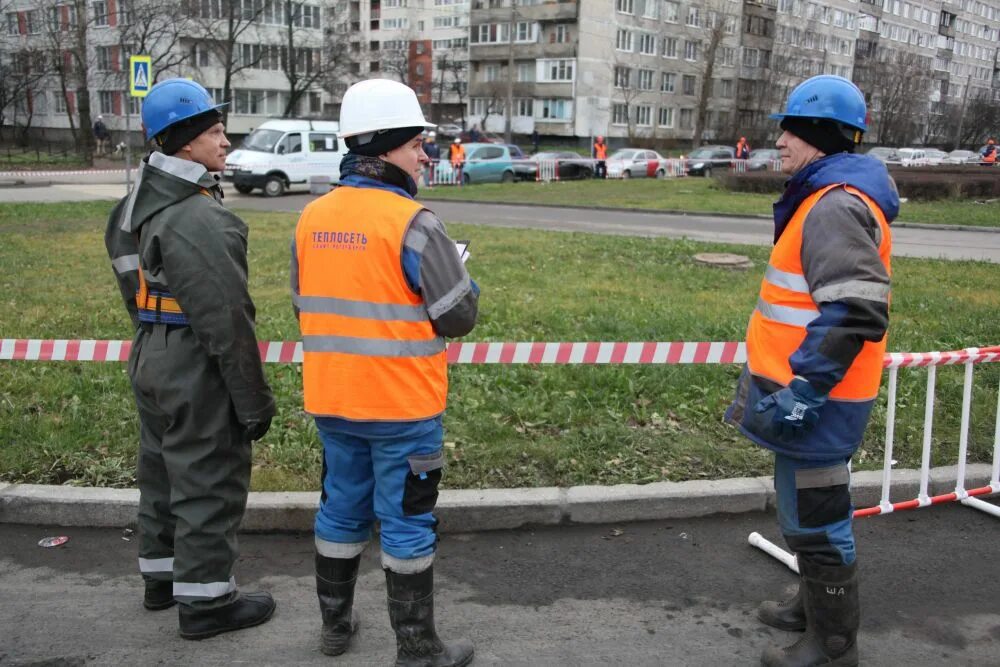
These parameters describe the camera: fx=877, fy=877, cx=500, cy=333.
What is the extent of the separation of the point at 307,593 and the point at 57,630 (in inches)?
39.0

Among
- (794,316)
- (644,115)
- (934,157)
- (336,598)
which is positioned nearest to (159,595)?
(336,598)

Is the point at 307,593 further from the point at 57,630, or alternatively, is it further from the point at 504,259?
the point at 504,259

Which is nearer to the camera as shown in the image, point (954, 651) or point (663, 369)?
point (954, 651)

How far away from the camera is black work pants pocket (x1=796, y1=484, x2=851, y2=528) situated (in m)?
3.16

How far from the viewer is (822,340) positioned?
2.85m

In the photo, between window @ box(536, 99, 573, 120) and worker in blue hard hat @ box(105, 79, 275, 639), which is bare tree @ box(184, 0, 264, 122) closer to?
window @ box(536, 99, 573, 120)

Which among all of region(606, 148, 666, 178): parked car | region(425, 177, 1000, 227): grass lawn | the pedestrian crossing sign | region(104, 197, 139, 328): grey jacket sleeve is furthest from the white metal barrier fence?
region(606, 148, 666, 178): parked car

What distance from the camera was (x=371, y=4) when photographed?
98.5 m

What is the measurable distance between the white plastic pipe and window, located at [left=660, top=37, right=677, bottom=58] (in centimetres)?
7477

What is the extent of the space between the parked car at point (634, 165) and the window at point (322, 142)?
49.6 ft

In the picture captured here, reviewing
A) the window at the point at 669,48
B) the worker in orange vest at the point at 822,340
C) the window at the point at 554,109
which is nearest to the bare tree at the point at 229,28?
the window at the point at 554,109

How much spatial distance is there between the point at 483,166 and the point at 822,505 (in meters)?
29.2

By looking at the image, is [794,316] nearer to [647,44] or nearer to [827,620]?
[827,620]

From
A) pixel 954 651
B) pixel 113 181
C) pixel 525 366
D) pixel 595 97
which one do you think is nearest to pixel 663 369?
pixel 525 366
